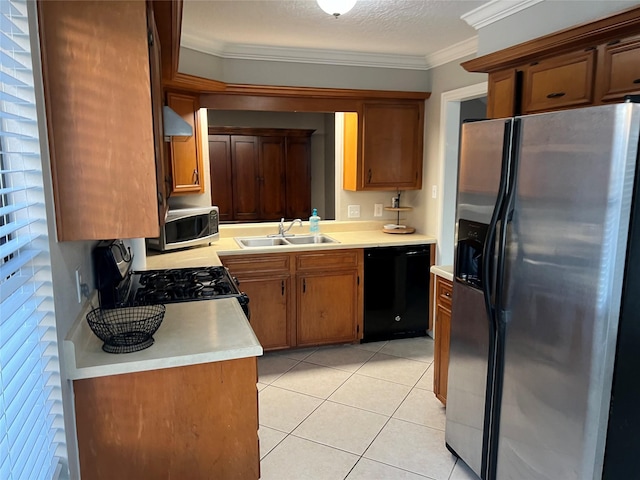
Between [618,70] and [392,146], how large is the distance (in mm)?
2231

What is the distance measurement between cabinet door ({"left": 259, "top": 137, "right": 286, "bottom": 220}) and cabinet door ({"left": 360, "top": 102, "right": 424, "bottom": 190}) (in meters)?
2.07

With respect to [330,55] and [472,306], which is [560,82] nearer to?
[472,306]

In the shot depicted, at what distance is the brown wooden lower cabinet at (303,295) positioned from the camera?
11.7 feet

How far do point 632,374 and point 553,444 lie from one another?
15.5 inches

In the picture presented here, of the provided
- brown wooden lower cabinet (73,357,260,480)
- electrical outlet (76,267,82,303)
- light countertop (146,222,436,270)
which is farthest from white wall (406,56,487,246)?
electrical outlet (76,267,82,303)

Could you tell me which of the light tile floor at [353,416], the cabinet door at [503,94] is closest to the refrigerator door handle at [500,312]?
the light tile floor at [353,416]

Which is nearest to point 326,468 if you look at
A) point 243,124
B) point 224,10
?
point 224,10

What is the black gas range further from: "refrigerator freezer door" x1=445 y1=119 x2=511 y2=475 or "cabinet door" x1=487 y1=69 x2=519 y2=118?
"cabinet door" x1=487 y1=69 x2=519 y2=118

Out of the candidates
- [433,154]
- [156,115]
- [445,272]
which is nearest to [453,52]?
[433,154]

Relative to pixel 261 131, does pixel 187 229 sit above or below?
below

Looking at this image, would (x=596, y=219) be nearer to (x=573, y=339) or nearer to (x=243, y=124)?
(x=573, y=339)

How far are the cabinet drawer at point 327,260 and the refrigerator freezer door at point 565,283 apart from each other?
197 centimetres

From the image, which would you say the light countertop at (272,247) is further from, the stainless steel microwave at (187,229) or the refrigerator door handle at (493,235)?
the refrigerator door handle at (493,235)

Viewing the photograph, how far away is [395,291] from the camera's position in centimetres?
390
